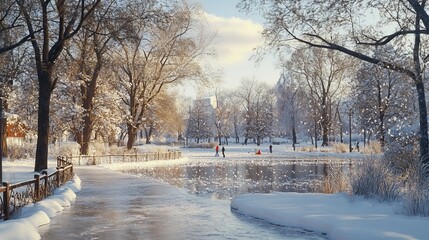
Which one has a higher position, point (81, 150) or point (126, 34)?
point (126, 34)

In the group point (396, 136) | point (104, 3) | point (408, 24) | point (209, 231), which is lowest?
point (209, 231)

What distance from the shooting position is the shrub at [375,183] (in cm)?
1315

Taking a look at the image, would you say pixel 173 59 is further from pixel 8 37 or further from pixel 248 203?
pixel 248 203

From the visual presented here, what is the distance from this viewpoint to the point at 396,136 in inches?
993

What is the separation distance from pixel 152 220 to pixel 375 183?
614cm

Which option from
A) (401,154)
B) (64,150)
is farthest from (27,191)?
(64,150)

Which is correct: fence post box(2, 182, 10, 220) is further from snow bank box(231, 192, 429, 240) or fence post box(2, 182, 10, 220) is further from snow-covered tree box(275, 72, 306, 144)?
snow-covered tree box(275, 72, 306, 144)

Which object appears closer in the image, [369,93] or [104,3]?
[104,3]

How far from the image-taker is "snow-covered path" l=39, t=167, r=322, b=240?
35.8ft

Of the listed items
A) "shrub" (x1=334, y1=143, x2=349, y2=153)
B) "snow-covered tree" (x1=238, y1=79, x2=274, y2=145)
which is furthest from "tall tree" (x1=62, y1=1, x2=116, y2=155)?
"snow-covered tree" (x1=238, y1=79, x2=274, y2=145)

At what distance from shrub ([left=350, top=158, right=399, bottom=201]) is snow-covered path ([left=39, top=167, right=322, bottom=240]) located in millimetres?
3250

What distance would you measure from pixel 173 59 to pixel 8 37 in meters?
22.5

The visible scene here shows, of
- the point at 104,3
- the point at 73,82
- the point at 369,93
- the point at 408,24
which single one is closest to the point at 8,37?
the point at 104,3

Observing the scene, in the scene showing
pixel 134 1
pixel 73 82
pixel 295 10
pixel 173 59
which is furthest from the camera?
pixel 173 59
